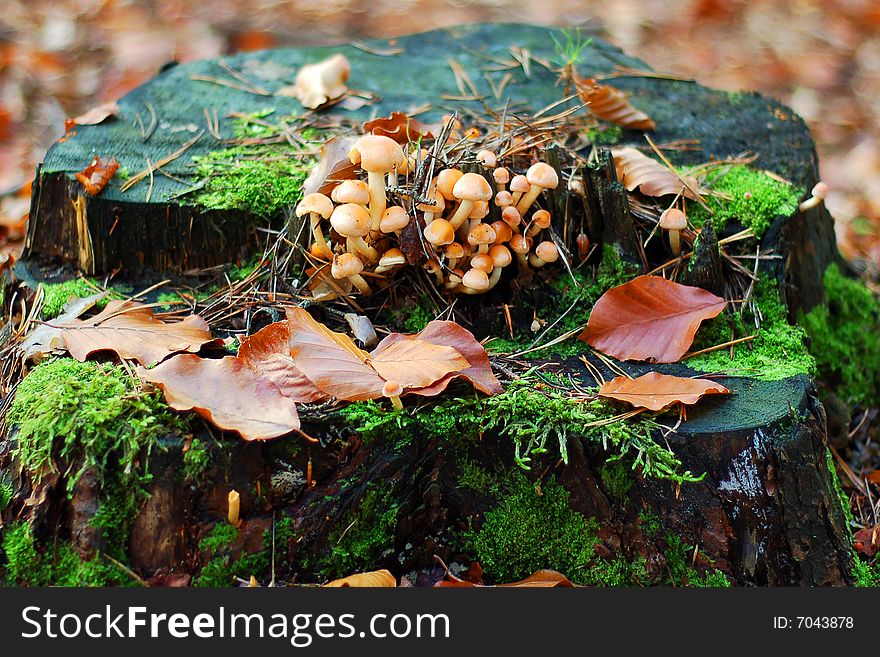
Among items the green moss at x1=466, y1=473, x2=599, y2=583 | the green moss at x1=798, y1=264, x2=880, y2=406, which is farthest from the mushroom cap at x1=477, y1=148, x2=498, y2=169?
the green moss at x1=798, y1=264, x2=880, y2=406

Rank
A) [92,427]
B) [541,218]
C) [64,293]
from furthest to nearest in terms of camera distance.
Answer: [64,293] < [541,218] < [92,427]

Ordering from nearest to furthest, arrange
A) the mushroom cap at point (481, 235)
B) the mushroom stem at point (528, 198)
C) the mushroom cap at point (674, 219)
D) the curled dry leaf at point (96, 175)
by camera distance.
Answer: the mushroom cap at point (481, 235)
the mushroom stem at point (528, 198)
the mushroom cap at point (674, 219)
the curled dry leaf at point (96, 175)

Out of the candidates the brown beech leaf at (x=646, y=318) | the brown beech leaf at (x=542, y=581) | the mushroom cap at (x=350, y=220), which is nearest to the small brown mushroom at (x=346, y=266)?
the mushroom cap at (x=350, y=220)

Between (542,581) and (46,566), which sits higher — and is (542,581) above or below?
below

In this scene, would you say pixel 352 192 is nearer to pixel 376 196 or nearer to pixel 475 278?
pixel 376 196

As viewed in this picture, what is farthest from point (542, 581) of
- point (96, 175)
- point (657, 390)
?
point (96, 175)

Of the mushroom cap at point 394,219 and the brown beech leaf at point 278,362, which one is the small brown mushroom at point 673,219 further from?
the brown beech leaf at point 278,362
